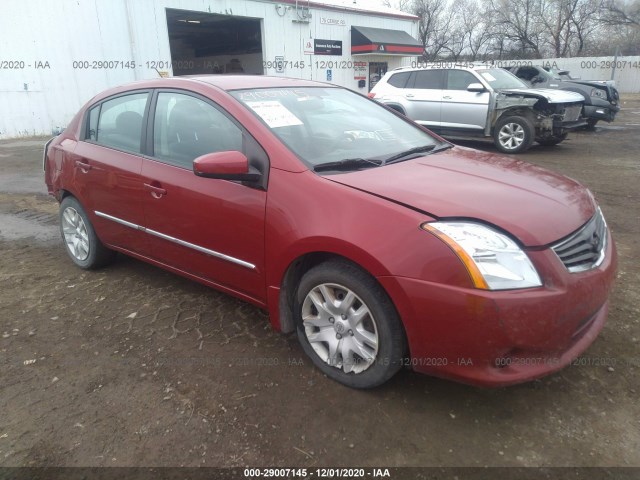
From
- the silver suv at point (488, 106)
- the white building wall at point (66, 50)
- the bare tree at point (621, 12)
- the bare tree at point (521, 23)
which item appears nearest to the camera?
the silver suv at point (488, 106)

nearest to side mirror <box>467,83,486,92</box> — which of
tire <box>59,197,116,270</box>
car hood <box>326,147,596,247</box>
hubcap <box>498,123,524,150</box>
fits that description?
hubcap <box>498,123,524,150</box>

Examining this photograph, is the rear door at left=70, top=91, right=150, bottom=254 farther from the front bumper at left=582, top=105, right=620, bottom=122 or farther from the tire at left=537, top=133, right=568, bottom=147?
the front bumper at left=582, top=105, right=620, bottom=122

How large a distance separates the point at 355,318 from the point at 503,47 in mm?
47880

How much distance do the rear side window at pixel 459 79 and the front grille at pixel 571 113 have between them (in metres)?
1.79

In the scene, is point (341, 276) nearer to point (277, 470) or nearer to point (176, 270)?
point (277, 470)

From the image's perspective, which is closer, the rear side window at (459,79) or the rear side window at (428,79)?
the rear side window at (459,79)

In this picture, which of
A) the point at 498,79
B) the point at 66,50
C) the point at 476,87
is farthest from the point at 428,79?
the point at 66,50

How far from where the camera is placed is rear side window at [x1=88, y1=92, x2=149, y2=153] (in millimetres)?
3463

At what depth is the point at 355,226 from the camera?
2264mm

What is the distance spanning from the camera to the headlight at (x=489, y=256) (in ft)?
6.61

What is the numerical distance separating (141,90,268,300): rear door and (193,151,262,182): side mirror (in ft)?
0.32

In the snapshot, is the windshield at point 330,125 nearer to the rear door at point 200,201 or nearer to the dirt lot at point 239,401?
the rear door at point 200,201

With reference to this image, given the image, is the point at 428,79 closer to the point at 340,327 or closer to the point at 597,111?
the point at 597,111

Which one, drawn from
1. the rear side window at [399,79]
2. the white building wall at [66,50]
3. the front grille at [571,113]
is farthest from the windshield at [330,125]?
the white building wall at [66,50]
